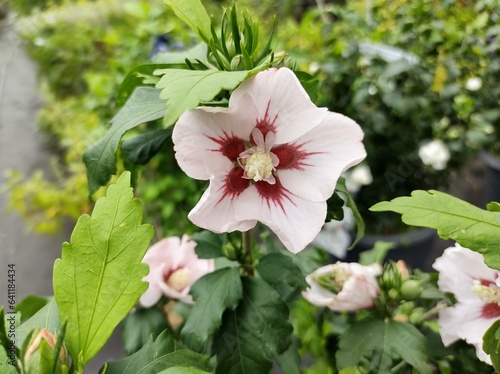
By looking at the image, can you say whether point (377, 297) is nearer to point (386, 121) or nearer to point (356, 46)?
point (386, 121)

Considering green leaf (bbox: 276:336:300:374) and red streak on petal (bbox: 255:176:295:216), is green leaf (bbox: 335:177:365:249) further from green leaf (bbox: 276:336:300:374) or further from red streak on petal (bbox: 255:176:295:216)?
green leaf (bbox: 276:336:300:374)

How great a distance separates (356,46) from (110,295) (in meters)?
1.18

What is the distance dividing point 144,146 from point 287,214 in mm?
174

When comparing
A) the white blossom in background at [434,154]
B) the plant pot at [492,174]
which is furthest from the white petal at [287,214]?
the plant pot at [492,174]

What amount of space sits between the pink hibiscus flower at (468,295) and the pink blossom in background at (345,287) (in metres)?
0.08

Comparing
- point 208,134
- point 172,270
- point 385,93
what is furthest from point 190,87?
point 385,93

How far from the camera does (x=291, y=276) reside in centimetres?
55

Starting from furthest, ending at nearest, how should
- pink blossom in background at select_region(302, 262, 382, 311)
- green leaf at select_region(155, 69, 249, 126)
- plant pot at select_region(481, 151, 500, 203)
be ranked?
plant pot at select_region(481, 151, 500, 203) < pink blossom in background at select_region(302, 262, 382, 311) < green leaf at select_region(155, 69, 249, 126)

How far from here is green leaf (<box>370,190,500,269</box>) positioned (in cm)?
38

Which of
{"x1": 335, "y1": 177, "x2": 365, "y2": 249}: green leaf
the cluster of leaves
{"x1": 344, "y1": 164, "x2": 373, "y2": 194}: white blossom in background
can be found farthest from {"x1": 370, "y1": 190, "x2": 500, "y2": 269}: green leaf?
{"x1": 344, "y1": 164, "x2": 373, "y2": 194}: white blossom in background

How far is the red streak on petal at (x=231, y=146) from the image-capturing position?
16.1 inches

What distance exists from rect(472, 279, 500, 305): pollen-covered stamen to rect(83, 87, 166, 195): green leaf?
13.5 inches

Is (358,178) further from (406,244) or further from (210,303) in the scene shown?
(210,303)

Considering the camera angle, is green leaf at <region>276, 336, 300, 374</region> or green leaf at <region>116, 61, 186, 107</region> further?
green leaf at <region>276, 336, 300, 374</region>
